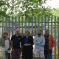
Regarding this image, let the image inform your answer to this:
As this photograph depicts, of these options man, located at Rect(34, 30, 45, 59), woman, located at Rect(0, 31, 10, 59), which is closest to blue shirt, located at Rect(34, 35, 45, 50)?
man, located at Rect(34, 30, 45, 59)

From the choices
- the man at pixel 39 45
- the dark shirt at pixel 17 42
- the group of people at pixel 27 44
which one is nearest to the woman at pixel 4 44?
the group of people at pixel 27 44

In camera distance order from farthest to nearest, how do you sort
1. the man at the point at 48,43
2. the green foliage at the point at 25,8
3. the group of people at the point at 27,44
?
the green foliage at the point at 25,8, the man at the point at 48,43, the group of people at the point at 27,44

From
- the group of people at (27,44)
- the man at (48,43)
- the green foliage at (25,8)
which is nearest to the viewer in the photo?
the group of people at (27,44)

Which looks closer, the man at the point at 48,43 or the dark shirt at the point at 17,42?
the dark shirt at the point at 17,42

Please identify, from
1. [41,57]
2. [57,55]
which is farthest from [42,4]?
[41,57]

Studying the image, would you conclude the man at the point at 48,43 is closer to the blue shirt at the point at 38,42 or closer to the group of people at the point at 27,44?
the group of people at the point at 27,44

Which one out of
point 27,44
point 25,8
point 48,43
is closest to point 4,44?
point 27,44

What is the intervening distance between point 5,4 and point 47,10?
12.3 ft

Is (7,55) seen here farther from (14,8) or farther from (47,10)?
(47,10)

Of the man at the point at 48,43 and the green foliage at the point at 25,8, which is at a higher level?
the green foliage at the point at 25,8

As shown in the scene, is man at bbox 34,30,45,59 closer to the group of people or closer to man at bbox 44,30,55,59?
the group of people

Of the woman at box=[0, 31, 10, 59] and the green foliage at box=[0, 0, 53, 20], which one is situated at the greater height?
the green foliage at box=[0, 0, 53, 20]

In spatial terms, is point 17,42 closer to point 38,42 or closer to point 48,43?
point 38,42

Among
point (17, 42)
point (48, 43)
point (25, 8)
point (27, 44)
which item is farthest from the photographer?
point (25, 8)
